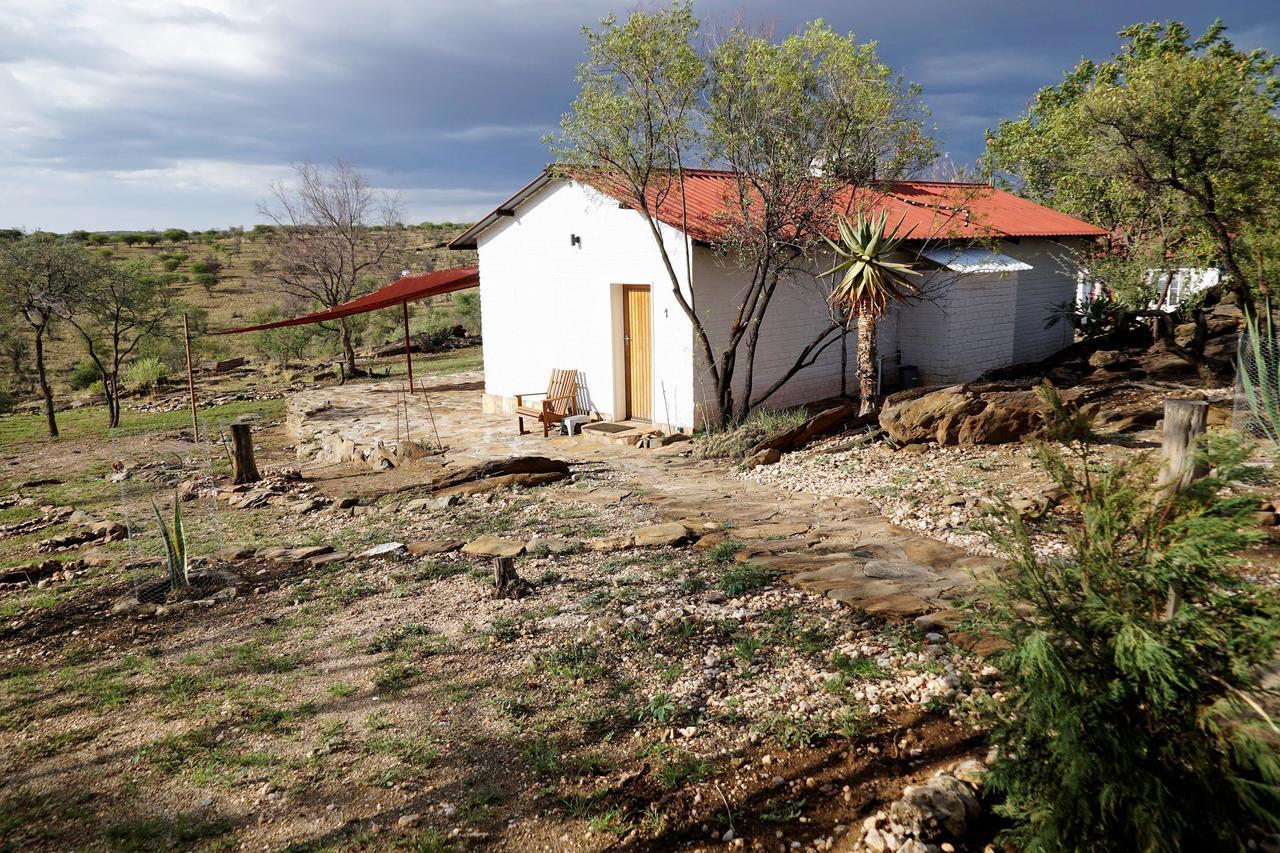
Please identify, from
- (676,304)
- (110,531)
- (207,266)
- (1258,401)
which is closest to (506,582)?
(110,531)

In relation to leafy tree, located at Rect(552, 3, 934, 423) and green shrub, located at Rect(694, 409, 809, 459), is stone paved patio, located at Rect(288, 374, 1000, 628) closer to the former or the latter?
green shrub, located at Rect(694, 409, 809, 459)

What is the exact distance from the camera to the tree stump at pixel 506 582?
5.61 metres

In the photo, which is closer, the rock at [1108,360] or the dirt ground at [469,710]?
the dirt ground at [469,710]

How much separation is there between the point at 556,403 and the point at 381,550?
6449 mm

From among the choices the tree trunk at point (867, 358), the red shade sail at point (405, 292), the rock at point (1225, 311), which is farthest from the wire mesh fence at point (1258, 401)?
the red shade sail at point (405, 292)

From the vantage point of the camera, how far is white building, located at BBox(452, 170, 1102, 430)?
38.5ft

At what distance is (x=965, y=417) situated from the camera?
865 cm

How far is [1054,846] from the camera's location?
2418mm

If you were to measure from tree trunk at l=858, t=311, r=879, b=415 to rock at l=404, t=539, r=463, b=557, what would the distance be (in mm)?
5823

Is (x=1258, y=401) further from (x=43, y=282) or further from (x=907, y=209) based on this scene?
(x=43, y=282)

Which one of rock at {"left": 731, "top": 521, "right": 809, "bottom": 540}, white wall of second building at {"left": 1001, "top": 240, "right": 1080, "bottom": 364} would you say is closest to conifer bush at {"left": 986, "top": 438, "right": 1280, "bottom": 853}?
rock at {"left": 731, "top": 521, "right": 809, "bottom": 540}

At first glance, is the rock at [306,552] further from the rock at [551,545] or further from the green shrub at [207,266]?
the green shrub at [207,266]

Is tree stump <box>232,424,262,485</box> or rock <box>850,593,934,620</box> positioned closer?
rock <box>850,593,934,620</box>

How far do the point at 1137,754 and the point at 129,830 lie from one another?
3.84 meters
